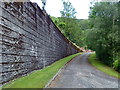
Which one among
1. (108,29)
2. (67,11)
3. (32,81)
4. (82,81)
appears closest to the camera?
(32,81)

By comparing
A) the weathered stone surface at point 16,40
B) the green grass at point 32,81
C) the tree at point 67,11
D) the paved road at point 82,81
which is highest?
the tree at point 67,11

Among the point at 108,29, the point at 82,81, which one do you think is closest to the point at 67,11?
the point at 108,29

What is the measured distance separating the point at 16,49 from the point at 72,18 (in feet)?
102

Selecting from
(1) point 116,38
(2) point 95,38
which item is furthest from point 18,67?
(2) point 95,38

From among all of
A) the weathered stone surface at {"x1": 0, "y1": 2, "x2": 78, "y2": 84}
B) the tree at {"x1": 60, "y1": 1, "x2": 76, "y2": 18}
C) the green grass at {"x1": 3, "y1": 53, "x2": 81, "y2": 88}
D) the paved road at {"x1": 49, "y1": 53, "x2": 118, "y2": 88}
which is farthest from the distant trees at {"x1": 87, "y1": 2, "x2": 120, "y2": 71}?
the tree at {"x1": 60, "y1": 1, "x2": 76, "y2": 18}

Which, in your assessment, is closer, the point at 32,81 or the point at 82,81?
the point at 32,81

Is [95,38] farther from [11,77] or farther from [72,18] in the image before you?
[72,18]

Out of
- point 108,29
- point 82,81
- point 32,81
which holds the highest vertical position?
point 108,29

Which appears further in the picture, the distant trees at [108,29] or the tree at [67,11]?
the tree at [67,11]

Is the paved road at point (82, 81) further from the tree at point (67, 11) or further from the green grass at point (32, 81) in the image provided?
the tree at point (67, 11)

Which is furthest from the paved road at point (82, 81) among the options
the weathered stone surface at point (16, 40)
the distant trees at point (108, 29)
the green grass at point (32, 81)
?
the distant trees at point (108, 29)

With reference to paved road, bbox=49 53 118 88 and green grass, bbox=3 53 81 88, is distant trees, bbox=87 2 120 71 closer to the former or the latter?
paved road, bbox=49 53 118 88

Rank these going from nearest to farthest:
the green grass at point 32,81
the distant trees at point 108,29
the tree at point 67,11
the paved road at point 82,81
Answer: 1. the green grass at point 32,81
2. the paved road at point 82,81
3. the distant trees at point 108,29
4. the tree at point 67,11

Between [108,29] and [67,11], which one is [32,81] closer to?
[108,29]
